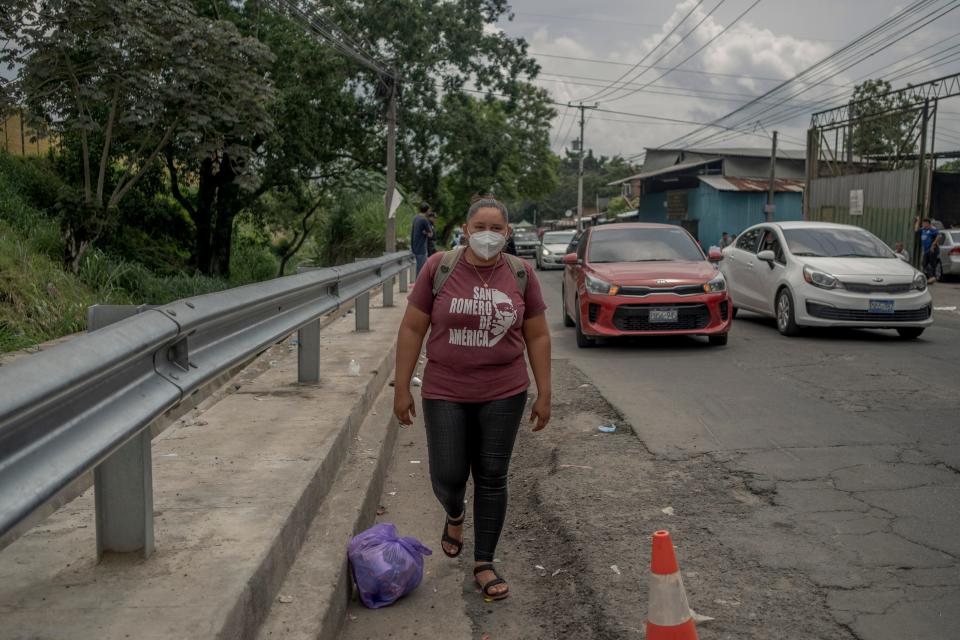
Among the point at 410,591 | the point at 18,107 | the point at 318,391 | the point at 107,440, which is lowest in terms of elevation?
the point at 410,591

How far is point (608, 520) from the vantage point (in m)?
4.91

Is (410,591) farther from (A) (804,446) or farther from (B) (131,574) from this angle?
(A) (804,446)

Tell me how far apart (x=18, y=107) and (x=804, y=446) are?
14.6m

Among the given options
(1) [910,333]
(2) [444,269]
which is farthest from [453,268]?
(1) [910,333]

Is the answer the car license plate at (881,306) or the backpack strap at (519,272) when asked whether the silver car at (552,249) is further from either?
the backpack strap at (519,272)

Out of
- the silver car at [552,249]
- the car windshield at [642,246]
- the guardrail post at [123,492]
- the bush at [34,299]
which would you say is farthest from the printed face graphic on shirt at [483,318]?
the silver car at [552,249]

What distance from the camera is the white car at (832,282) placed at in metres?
11.8

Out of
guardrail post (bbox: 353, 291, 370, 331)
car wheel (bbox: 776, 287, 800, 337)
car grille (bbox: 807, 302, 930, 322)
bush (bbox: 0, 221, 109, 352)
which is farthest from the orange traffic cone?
car wheel (bbox: 776, 287, 800, 337)

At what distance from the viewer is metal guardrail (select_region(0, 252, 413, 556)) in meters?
2.12

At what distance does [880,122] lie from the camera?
43.5m

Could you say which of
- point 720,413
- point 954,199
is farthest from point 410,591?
point 954,199

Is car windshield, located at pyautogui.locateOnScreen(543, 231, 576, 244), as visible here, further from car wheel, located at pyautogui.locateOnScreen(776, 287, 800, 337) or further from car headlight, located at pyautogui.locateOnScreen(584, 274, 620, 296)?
car headlight, located at pyautogui.locateOnScreen(584, 274, 620, 296)

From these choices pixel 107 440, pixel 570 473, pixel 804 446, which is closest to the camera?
pixel 107 440

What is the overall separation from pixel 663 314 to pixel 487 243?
735cm
